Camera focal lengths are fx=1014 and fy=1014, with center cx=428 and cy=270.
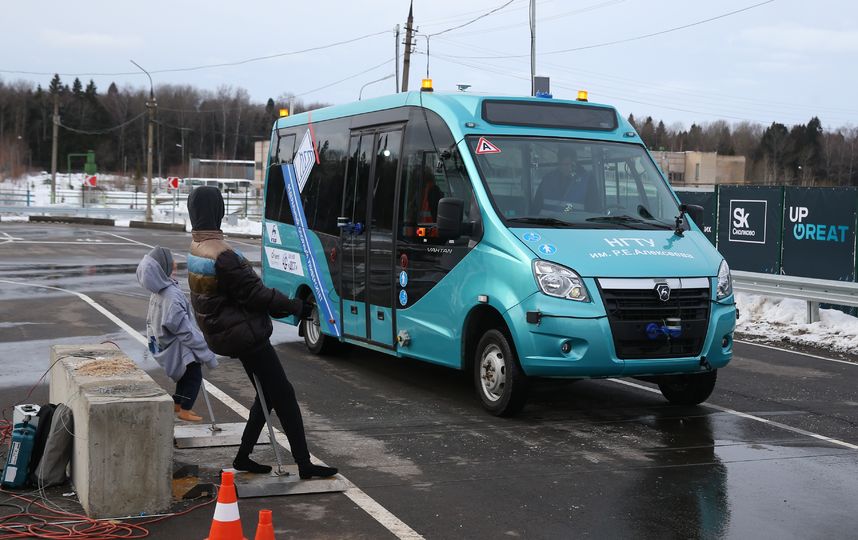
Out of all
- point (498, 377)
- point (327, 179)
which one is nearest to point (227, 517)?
point (498, 377)

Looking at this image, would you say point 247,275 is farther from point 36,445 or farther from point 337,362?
point 337,362

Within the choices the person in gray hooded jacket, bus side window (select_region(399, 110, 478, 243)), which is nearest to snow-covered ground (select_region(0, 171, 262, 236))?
bus side window (select_region(399, 110, 478, 243))

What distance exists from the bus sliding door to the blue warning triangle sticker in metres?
1.31

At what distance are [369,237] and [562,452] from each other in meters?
3.86

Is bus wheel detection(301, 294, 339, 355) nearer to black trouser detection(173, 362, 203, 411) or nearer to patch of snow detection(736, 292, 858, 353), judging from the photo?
black trouser detection(173, 362, 203, 411)

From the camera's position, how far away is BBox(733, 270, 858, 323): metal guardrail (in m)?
14.8

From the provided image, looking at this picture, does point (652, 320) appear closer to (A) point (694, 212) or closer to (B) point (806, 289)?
(A) point (694, 212)

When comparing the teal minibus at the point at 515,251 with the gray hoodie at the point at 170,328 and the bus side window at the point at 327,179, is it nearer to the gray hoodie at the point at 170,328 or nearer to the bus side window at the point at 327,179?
the bus side window at the point at 327,179

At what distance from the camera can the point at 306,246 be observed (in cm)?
1206

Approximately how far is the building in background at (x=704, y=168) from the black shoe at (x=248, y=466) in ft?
251

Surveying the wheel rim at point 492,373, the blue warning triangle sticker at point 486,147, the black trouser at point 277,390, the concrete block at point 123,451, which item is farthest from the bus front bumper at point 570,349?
the concrete block at point 123,451

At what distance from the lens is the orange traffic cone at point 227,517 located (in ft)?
16.0

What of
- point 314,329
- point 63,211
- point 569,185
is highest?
point 569,185

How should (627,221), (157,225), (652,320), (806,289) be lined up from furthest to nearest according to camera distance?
(157,225), (806,289), (627,221), (652,320)
